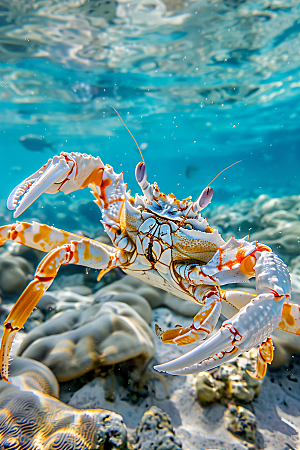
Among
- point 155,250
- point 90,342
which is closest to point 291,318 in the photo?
point 155,250

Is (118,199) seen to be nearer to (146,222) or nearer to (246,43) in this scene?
(146,222)

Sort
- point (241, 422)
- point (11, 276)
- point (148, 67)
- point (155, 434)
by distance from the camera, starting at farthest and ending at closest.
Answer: point (148, 67)
point (11, 276)
point (241, 422)
point (155, 434)

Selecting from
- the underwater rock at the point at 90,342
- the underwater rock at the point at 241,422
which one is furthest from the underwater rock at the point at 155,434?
the underwater rock at the point at 241,422

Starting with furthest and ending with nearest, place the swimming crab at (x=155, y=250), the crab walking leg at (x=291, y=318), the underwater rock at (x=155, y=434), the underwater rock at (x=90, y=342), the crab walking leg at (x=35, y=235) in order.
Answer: the underwater rock at (x=90, y=342), the crab walking leg at (x=35, y=235), the crab walking leg at (x=291, y=318), the underwater rock at (x=155, y=434), the swimming crab at (x=155, y=250)

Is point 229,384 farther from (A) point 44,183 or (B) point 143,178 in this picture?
(A) point 44,183

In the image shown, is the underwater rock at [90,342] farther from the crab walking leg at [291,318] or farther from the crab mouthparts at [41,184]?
the crab mouthparts at [41,184]

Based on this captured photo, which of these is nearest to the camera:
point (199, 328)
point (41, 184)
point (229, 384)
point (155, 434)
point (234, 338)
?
point (234, 338)

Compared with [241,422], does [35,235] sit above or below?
above

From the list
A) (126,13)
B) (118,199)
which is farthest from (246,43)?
(118,199)
